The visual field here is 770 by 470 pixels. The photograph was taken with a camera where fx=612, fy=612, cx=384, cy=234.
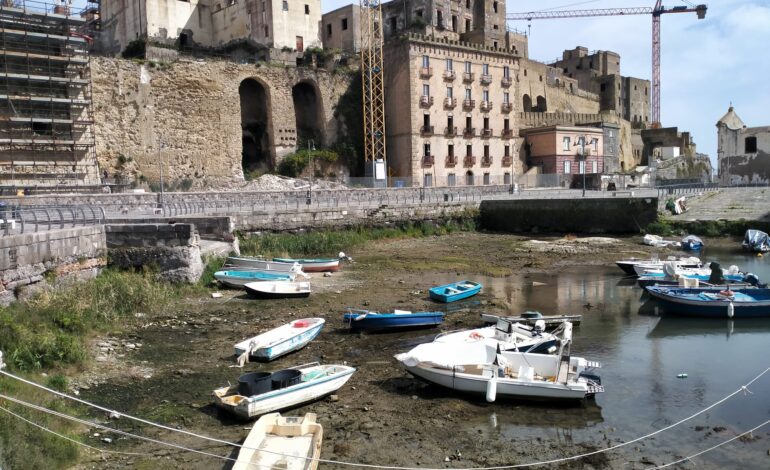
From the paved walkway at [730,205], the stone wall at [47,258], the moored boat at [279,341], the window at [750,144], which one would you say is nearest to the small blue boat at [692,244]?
the paved walkway at [730,205]

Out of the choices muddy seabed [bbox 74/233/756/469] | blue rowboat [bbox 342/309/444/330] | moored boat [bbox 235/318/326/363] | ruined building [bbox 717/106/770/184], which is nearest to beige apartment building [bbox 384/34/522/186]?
ruined building [bbox 717/106/770/184]

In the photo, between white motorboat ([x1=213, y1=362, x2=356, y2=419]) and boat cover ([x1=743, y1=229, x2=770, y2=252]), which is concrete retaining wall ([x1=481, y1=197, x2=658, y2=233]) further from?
white motorboat ([x1=213, y1=362, x2=356, y2=419])

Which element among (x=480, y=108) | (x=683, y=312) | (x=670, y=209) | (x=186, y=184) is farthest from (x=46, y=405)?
(x=480, y=108)

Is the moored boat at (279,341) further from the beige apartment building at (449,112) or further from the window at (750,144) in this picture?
the window at (750,144)

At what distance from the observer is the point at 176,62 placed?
41969 mm

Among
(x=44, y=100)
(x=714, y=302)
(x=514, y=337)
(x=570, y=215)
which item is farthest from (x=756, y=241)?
(x=44, y=100)

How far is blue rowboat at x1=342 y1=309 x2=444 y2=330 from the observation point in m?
15.1

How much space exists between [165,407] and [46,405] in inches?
72.2

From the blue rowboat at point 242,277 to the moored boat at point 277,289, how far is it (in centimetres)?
43

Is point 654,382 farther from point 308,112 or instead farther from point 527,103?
point 527,103

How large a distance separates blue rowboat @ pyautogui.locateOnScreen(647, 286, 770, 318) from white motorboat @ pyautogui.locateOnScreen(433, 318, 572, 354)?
6.42 metres

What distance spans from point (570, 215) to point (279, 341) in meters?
28.6

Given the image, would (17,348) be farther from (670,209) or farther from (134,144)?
(670,209)

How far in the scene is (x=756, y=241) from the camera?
3053cm
